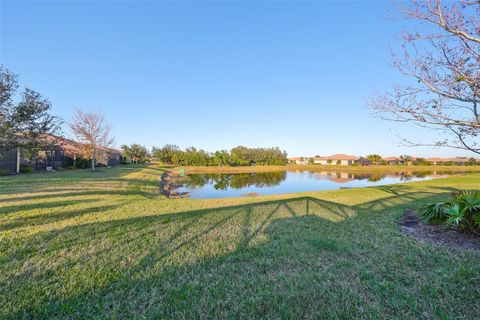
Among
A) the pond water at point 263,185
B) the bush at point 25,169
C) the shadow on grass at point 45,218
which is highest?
the bush at point 25,169

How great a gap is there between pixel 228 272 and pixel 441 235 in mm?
4262

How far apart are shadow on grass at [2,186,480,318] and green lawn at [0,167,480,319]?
12mm

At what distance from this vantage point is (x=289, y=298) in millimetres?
2229

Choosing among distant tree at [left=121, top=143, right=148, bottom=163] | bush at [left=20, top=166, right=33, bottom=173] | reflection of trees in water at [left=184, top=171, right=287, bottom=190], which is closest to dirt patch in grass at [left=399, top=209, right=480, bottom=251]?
reflection of trees in water at [left=184, top=171, right=287, bottom=190]

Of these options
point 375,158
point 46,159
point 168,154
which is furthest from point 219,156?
point 375,158

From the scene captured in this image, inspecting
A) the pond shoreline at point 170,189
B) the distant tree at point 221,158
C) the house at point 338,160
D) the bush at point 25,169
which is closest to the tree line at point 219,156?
the distant tree at point 221,158

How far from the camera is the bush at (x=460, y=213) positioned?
14.1 ft

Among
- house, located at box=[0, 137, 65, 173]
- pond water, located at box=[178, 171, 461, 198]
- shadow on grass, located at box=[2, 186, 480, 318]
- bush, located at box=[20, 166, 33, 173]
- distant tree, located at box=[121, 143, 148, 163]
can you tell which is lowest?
pond water, located at box=[178, 171, 461, 198]

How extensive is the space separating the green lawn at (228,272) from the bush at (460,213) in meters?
0.96

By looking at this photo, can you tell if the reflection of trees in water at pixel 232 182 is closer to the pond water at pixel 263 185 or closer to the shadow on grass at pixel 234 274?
the pond water at pixel 263 185

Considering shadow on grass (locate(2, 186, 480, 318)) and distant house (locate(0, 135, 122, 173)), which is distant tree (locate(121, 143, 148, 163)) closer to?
distant house (locate(0, 135, 122, 173))

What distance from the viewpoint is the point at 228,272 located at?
2.78 m

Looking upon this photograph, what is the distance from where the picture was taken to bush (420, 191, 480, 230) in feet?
14.1

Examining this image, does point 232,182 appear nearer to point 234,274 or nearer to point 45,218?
point 45,218
